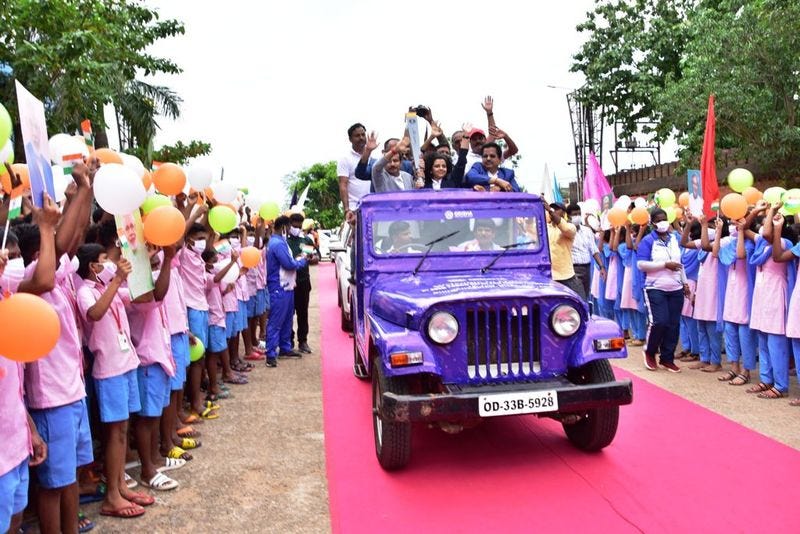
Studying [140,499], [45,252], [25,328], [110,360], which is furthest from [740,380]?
[25,328]

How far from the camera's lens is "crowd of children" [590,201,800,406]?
6.25 metres

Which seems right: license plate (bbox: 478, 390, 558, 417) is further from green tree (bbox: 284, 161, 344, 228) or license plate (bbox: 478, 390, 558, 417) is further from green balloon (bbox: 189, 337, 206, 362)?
green tree (bbox: 284, 161, 344, 228)

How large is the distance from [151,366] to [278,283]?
4.07 metres

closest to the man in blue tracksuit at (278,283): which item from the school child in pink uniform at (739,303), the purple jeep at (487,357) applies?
the purple jeep at (487,357)

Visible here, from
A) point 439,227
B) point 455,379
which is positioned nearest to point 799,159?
point 439,227

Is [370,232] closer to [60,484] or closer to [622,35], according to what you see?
[60,484]

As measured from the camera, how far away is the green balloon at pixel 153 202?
433 centimetres

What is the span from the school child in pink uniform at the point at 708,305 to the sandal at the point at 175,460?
234 inches

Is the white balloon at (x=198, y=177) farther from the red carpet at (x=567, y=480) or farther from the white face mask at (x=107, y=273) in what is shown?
the red carpet at (x=567, y=480)

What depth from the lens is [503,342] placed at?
14.5 feet

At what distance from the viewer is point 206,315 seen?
600 centimetres

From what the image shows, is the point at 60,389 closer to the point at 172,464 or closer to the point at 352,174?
the point at 172,464

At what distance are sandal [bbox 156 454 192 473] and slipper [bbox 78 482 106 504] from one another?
46 cm

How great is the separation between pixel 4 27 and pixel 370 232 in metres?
7.97
